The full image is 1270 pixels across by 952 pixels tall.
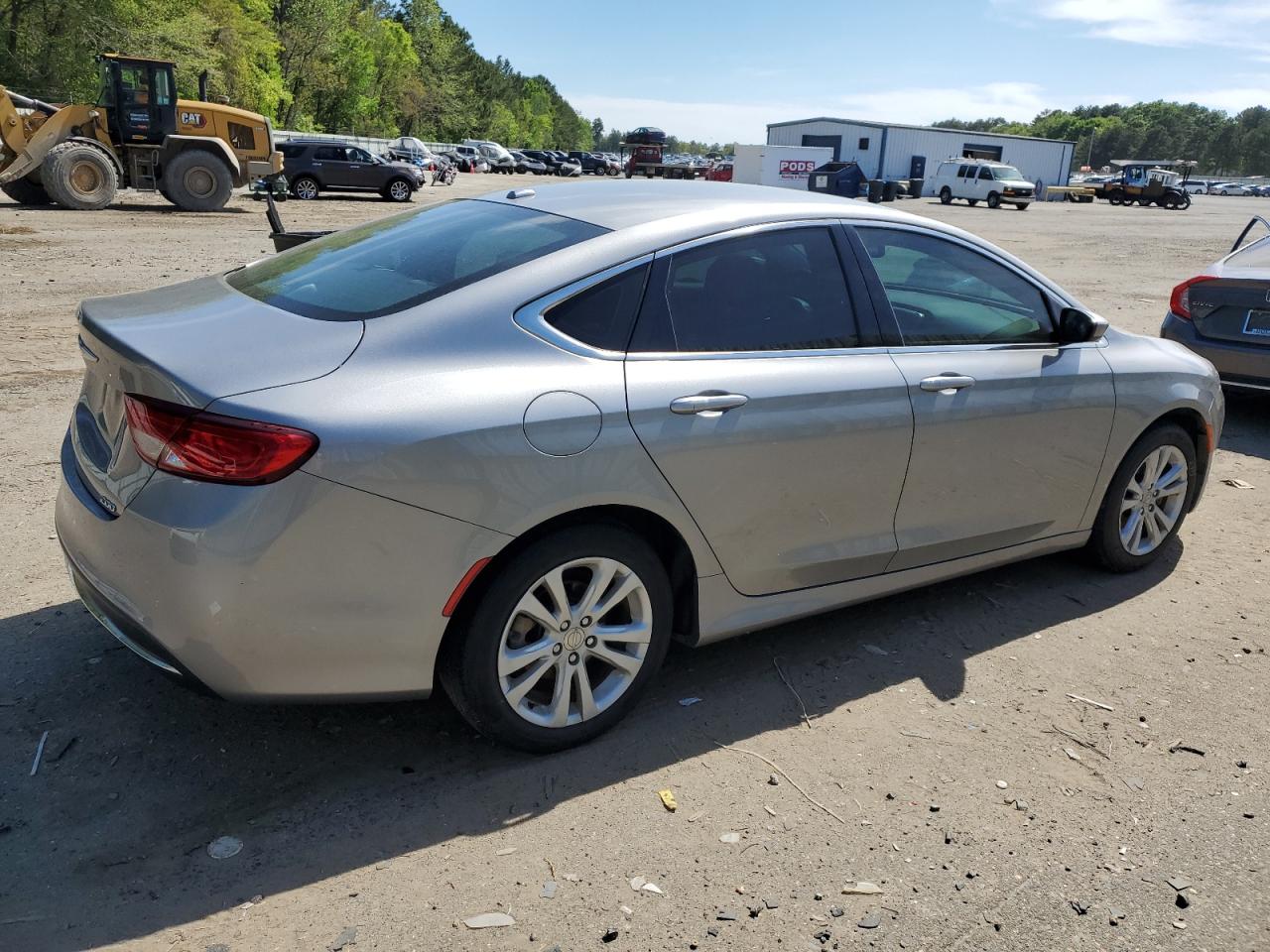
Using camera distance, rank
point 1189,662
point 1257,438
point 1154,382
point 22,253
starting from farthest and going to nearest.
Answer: point 22,253 < point 1257,438 < point 1154,382 < point 1189,662

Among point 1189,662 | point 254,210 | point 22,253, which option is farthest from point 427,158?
point 1189,662

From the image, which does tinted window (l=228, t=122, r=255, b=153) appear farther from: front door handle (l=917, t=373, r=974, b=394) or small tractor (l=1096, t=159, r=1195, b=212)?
small tractor (l=1096, t=159, r=1195, b=212)

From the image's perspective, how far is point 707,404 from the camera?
316 centimetres

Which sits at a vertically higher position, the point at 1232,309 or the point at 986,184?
the point at 986,184

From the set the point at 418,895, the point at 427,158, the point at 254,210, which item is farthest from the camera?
the point at 427,158

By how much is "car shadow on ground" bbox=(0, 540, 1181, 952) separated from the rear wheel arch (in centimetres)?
38

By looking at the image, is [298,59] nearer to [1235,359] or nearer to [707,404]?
[1235,359]

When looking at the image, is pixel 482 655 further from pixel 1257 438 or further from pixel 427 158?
pixel 427 158

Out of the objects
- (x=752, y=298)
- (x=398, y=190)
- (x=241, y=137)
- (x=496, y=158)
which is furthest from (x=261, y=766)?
(x=496, y=158)

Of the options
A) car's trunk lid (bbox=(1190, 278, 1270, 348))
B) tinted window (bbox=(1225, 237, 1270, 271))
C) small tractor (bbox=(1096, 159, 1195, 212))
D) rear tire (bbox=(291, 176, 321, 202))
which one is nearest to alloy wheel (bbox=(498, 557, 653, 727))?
car's trunk lid (bbox=(1190, 278, 1270, 348))

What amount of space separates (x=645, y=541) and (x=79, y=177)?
2175 centimetres

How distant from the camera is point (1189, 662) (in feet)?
13.3

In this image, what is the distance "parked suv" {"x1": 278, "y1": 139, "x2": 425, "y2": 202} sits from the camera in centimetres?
2867

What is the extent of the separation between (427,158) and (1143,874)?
47787 mm
